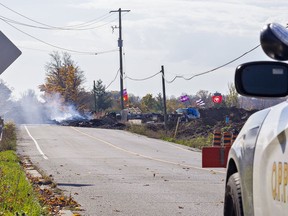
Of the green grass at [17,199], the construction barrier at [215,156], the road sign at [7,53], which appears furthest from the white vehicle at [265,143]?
the road sign at [7,53]

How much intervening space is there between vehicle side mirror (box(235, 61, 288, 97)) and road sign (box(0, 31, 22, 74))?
9729 mm

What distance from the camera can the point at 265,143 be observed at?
4020 millimetres

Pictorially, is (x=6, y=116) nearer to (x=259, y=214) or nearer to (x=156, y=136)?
(x=156, y=136)

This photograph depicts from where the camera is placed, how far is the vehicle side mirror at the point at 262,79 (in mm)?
3918

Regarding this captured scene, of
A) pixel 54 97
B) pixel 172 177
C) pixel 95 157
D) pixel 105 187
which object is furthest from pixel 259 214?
pixel 54 97

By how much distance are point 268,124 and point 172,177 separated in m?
14.1

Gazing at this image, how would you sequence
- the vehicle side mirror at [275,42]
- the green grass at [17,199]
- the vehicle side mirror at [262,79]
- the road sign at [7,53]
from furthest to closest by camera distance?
the road sign at [7,53] < the green grass at [17,199] < the vehicle side mirror at [262,79] < the vehicle side mirror at [275,42]

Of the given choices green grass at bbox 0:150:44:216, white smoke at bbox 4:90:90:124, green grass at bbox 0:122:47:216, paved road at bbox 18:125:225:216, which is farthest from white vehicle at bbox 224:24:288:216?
white smoke at bbox 4:90:90:124

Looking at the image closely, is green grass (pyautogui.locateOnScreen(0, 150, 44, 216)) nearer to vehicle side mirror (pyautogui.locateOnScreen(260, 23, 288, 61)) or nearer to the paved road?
the paved road

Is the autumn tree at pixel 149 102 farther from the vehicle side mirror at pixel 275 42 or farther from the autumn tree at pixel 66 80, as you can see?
the vehicle side mirror at pixel 275 42

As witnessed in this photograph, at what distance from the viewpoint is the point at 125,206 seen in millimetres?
12289

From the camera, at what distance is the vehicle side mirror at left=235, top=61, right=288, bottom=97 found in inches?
154

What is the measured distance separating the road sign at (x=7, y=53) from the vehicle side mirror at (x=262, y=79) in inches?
383

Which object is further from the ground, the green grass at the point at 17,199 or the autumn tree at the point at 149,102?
the autumn tree at the point at 149,102
